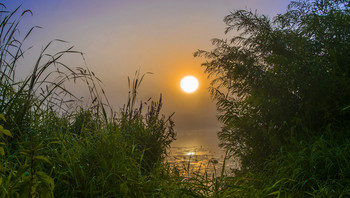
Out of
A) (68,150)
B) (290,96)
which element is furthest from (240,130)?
(68,150)

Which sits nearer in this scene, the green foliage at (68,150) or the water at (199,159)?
the green foliage at (68,150)

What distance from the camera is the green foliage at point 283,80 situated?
3.52 meters

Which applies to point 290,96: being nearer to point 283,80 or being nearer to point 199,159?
point 283,80

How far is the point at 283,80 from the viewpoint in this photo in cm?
367

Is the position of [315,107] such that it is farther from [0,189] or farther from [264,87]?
[0,189]

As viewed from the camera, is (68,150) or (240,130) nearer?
(68,150)

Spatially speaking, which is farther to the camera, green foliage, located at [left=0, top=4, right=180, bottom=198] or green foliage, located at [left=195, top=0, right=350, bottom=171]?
green foliage, located at [left=195, top=0, right=350, bottom=171]

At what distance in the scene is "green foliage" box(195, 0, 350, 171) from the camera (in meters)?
3.52

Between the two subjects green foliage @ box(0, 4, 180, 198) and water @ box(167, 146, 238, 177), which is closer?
green foliage @ box(0, 4, 180, 198)

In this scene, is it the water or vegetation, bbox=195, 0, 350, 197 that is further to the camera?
the water

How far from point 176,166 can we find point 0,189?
6.09 ft

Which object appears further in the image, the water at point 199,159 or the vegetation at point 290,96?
the water at point 199,159

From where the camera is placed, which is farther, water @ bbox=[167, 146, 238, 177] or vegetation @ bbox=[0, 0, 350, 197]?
water @ bbox=[167, 146, 238, 177]

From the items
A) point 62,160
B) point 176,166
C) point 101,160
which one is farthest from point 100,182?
point 176,166
